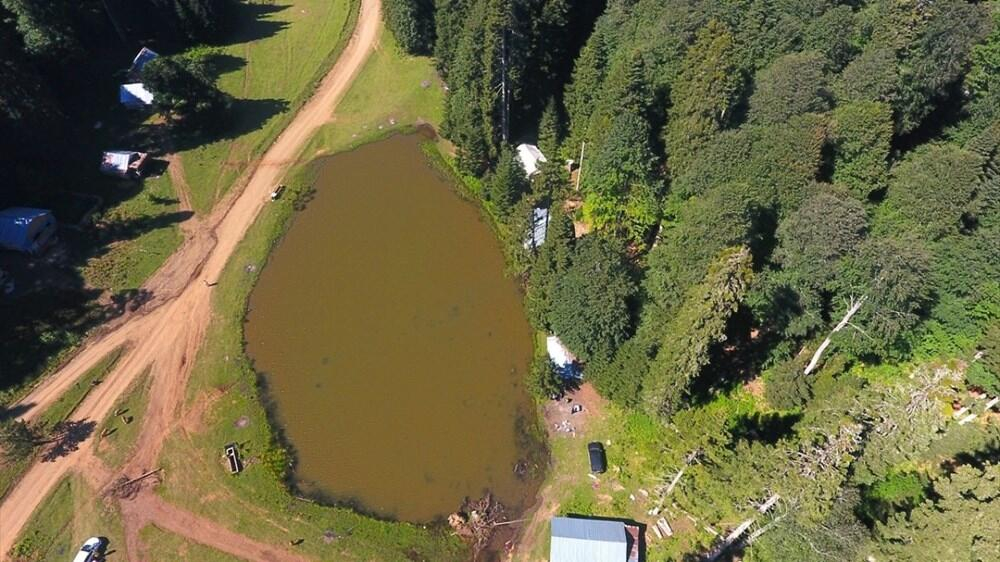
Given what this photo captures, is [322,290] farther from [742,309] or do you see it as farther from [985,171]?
[985,171]

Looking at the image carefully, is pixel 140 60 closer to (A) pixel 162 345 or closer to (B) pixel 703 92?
(A) pixel 162 345

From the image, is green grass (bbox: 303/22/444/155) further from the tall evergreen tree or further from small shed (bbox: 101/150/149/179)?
the tall evergreen tree

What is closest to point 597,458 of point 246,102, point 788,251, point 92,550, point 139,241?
point 788,251

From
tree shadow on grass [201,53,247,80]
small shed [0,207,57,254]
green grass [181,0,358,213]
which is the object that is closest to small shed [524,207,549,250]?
green grass [181,0,358,213]

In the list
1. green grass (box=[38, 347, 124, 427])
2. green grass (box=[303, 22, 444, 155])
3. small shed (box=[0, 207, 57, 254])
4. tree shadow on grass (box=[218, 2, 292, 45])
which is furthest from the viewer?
tree shadow on grass (box=[218, 2, 292, 45])

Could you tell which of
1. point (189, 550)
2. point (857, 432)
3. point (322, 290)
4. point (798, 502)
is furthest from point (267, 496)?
point (857, 432)

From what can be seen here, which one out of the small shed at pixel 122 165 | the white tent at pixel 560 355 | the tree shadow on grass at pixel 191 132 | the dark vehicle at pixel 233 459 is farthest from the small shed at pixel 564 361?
the small shed at pixel 122 165
